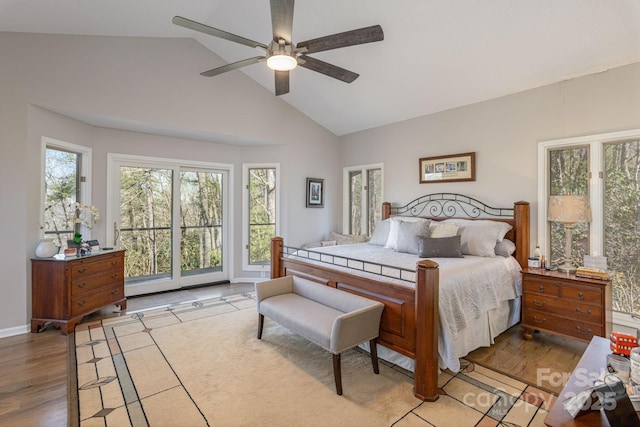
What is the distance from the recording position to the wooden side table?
1152 millimetres

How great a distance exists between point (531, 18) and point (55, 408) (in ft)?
15.7

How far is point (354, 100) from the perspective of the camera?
4.64 meters

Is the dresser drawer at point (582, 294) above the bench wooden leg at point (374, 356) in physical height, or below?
above

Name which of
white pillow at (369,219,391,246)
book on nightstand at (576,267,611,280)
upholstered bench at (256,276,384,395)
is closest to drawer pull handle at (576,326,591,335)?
book on nightstand at (576,267,611,280)

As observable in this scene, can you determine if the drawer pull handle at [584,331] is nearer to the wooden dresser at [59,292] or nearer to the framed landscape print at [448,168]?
the framed landscape print at [448,168]

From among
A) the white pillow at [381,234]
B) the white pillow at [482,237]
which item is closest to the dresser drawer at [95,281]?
the white pillow at [381,234]

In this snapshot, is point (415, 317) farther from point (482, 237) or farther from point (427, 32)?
point (427, 32)

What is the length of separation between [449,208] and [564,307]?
1.82 metres

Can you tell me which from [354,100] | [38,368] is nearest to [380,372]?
[38,368]

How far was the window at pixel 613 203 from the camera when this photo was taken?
2.99 metres

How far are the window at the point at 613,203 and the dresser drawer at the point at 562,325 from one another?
2.45ft

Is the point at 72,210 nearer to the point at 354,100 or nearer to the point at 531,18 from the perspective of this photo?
the point at 354,100

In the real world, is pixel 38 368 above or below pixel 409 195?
below

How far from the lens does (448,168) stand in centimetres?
426
